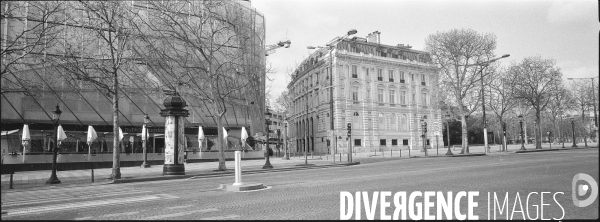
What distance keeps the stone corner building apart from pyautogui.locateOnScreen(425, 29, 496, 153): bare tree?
68.9 ft

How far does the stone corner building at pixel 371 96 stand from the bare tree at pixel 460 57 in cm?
2101

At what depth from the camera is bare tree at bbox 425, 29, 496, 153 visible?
41688 mm

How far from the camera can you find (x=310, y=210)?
7.06m

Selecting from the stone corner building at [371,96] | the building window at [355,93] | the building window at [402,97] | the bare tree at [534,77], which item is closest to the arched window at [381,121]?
the stone corner building at [371,96]

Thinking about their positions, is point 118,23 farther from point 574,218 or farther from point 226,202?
point 574,218

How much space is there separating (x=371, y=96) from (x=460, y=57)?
2627 cm

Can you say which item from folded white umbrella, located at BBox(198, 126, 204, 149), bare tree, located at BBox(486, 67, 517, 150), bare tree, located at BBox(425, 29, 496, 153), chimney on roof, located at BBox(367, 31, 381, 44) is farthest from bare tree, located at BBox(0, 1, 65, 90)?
chimney on roof, located at BBox(367, 31, 381, 44)

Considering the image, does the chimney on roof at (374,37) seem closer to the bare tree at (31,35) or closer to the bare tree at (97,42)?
the bare tree at (97,42)

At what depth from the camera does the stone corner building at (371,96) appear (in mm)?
65125

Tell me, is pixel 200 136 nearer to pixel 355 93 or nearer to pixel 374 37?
pixel 355 93

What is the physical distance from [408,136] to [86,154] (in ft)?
176

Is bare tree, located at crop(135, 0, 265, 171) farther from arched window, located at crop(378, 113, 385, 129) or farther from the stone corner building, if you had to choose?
arched window, located at crop(378, 113, 385, 129)

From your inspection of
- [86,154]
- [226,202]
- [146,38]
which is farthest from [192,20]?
[226,202]

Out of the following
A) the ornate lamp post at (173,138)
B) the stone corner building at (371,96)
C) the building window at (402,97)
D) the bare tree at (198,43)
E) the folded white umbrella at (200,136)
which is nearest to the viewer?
the ornate lamp post at (173,138)
